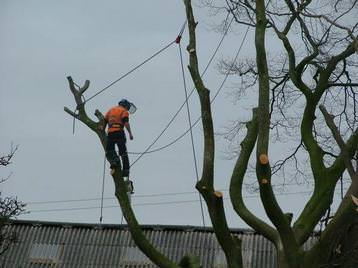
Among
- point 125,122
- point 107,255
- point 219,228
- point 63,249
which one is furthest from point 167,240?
point 219,228

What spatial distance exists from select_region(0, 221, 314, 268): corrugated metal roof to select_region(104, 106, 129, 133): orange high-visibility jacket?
5.46 meters

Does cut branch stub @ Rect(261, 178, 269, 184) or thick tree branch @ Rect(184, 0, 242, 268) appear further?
thick tree branch @ Rect(184, 0, 242, 268)

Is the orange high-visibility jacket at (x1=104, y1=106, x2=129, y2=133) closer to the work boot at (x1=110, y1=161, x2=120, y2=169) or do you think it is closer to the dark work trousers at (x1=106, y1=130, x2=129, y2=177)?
the dark work trousers at (x1=106, y1=130, x2=129, y2=177)

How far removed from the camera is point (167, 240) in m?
13.9

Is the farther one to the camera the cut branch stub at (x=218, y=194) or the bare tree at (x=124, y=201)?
the bare tree at (x=124, y=201)

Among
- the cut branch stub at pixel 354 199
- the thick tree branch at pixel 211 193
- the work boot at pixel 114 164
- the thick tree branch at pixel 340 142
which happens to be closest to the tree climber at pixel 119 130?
the work boot at pixel 114 164

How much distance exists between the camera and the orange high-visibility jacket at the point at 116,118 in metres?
8.67

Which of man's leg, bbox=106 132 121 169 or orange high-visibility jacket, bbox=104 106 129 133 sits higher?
orange high-visibility jacket, bbox=104 106 129 133

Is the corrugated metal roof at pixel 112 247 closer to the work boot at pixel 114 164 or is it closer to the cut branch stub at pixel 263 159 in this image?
the work boot at pixel 114 164

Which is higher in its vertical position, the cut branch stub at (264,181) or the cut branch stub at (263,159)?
the cut branch stub at (263,159)

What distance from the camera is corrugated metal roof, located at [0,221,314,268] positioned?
13.5 meters

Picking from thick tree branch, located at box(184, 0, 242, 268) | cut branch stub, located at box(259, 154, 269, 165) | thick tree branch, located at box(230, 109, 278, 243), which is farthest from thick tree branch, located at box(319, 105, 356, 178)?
thick tree branch, located at box(184, 0, 242, 268)

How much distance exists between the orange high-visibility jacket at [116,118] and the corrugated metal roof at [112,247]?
17.9 feet

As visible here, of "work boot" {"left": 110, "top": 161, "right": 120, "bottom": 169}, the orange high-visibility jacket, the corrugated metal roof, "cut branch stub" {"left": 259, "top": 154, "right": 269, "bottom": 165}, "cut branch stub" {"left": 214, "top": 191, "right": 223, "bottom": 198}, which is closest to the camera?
"cut branch stub" {"left": 259, "top": 154, "right": 269, "bottom": 165}
